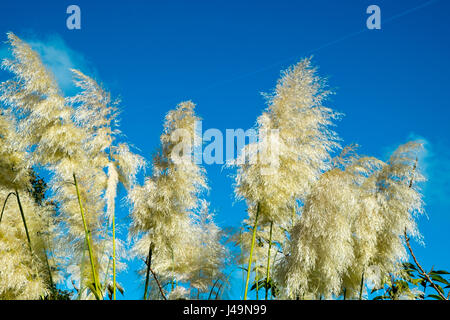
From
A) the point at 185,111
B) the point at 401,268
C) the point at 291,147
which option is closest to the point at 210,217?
the point at 185,111

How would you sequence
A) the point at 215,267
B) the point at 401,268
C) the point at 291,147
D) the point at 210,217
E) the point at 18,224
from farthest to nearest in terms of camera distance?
the point at 210,217, the point at 215,267, the point at 18,224, the point at 401,268, the point at 291,147

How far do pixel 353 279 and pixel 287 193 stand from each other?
1181 millimetres

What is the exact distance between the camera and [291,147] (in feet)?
12.9

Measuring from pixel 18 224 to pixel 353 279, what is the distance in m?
3.60

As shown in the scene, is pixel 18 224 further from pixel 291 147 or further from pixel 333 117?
pixel 333 117

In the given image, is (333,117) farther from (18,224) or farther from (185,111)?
(18,224)
